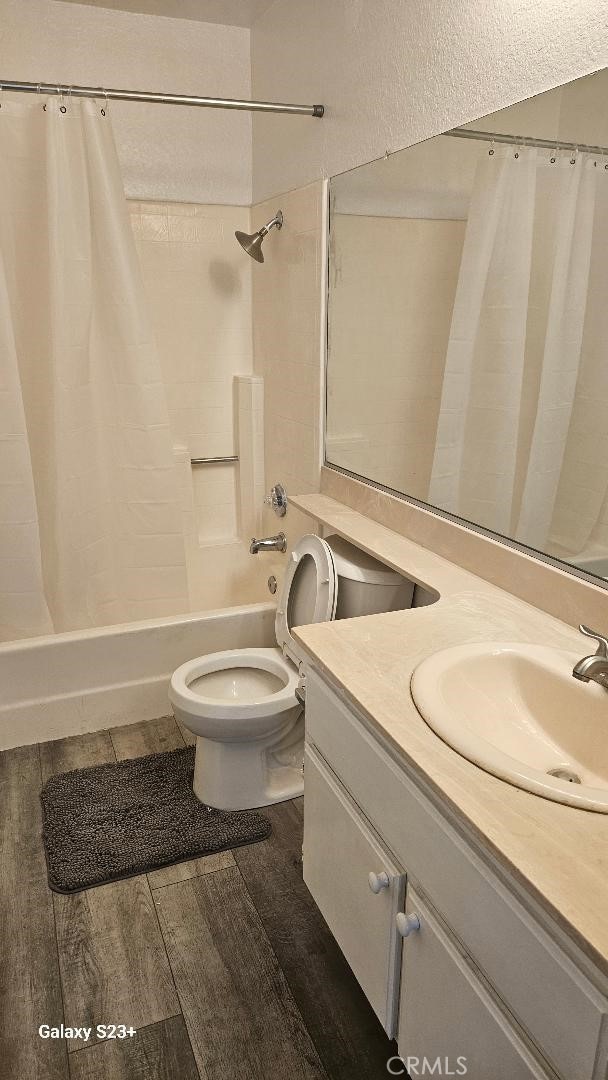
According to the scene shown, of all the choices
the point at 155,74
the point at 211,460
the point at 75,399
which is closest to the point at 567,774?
the point at 75,399

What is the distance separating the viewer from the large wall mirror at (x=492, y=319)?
4.38ft

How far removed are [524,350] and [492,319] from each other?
14 cm

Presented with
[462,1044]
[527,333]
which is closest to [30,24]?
[527,333]

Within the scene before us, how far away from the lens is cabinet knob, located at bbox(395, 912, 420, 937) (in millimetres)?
1051

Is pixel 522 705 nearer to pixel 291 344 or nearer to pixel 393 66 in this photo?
pixel 393 66

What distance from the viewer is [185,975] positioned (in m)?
1.56

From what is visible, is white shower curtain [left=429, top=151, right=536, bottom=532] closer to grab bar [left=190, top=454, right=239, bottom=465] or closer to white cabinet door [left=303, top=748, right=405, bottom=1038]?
white cabinet door [left=303, top=748, right=405, bottom=1038]

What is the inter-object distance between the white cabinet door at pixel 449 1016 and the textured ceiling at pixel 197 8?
2773 mm

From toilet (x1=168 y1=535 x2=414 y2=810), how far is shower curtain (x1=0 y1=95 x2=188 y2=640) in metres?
0.56

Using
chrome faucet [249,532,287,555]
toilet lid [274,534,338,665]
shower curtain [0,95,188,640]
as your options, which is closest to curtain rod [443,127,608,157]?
toilet lid [274,534,338,665]

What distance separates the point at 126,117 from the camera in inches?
105

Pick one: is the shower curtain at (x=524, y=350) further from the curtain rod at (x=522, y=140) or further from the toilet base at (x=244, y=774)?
the toilet base at (x=244, y=774)

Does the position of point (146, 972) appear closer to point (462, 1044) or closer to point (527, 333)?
point (462, 1044)

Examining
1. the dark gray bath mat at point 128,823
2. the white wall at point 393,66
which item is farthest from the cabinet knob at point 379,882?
the white wall at point 393,66
